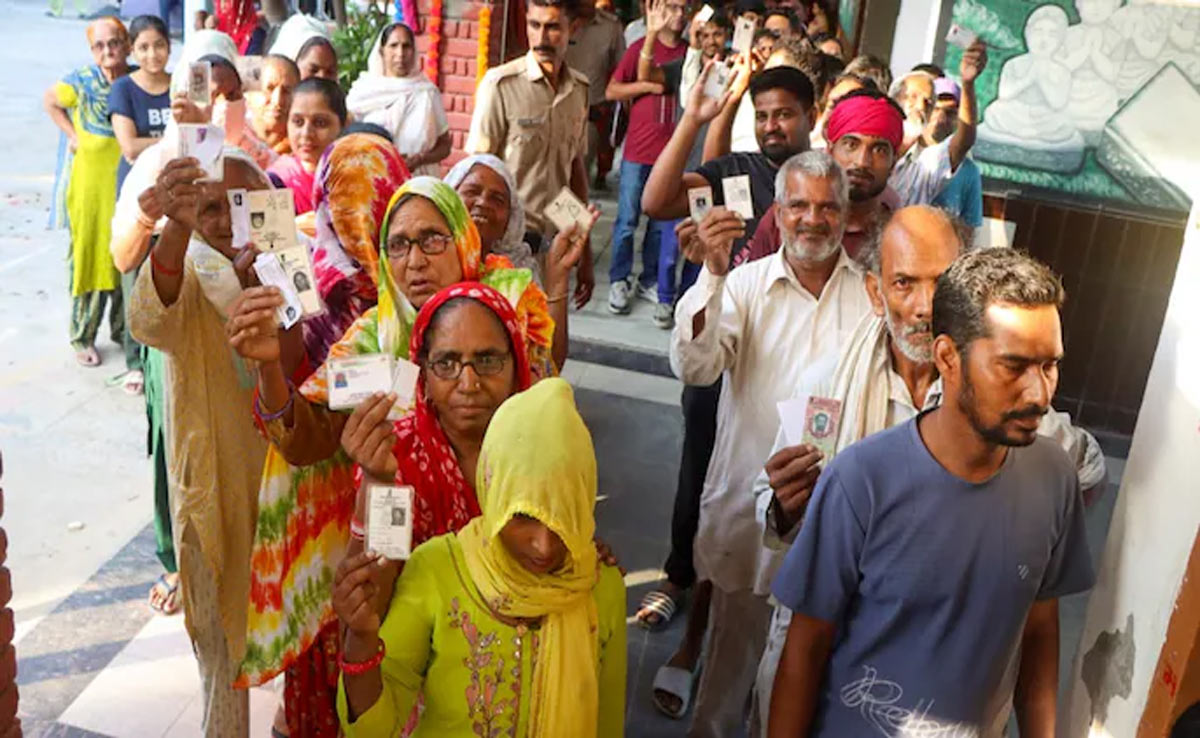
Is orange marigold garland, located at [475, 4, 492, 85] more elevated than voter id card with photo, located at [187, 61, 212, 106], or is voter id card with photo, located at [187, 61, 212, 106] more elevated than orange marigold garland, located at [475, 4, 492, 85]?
orange marigold garland, located at [475, 4, 492, 85]

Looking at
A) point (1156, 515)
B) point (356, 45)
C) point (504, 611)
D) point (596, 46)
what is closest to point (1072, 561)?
point (1156, 515)

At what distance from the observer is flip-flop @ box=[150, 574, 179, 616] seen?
418 centimetres

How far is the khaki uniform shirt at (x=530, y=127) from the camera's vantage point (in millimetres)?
5949

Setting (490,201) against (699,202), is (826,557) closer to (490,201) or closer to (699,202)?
(699,202)

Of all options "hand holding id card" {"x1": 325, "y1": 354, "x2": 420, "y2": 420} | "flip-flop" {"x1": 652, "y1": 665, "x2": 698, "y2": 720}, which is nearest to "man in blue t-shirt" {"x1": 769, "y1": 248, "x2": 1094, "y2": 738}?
"hand holding id card" {"x1": 325, "y1": 354, "x2": 420, "y2": 420}

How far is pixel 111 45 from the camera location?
6.10 meters

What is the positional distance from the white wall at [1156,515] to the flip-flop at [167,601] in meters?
3.35

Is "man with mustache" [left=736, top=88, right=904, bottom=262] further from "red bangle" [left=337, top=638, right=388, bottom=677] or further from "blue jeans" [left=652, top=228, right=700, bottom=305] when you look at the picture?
"blue jeans" [left=652, top=228, right=700, bottom=305]

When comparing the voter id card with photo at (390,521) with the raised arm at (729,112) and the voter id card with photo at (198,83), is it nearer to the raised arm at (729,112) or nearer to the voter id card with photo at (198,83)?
the voter id card with photo at (198,83)

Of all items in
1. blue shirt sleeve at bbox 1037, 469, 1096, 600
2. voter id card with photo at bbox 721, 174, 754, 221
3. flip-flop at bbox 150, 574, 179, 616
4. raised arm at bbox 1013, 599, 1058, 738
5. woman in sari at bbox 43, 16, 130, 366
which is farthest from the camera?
woman in sari at bbox 43, 16, 130, 366

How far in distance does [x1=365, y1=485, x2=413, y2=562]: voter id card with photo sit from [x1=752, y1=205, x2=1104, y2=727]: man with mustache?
0.94 m

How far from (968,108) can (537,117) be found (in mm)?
2449

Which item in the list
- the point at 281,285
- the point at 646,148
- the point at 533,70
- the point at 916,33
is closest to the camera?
the point at 281,285

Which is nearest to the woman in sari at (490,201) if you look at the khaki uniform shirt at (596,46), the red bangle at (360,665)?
the red bangle at (360,665)
